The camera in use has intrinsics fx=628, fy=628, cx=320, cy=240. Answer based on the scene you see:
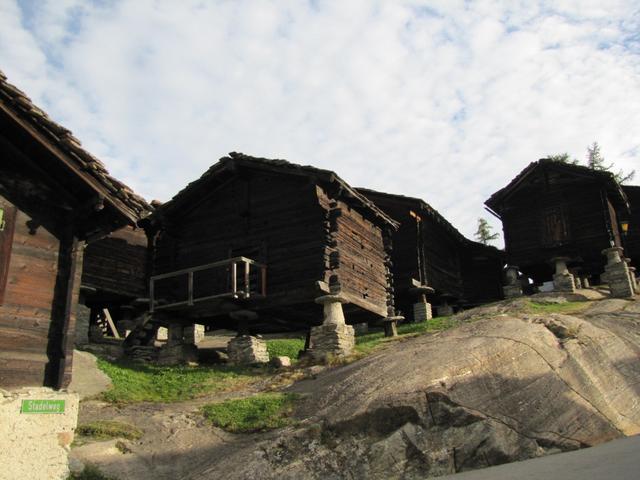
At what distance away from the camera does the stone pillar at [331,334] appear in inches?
766

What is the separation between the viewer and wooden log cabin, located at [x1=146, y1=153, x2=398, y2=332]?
20594 millimetres

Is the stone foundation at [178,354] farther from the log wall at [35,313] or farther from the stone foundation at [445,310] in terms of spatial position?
the stone foundation at [445,310]

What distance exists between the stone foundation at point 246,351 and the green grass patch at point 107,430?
26.1 feet

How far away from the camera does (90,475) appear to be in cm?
1037

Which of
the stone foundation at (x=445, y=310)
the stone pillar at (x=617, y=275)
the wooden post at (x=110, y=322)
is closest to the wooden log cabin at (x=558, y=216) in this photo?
the stone pillar at (x=617, y=275)

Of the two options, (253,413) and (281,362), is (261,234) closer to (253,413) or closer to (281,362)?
(281,362)

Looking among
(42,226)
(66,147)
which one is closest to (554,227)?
(66,147)

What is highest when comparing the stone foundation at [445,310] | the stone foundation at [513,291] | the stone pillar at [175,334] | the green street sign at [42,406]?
the stone foundation at [513,291]

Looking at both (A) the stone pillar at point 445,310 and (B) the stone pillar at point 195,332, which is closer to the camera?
(B) the stone pillar at point 195,332

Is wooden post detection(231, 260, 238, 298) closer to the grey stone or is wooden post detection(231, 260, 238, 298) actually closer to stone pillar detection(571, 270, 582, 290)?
the grey stone

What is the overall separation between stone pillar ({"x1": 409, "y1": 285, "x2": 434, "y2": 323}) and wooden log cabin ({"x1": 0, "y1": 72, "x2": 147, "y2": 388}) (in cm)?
1972

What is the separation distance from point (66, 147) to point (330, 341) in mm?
11197

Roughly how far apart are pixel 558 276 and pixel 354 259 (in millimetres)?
11011

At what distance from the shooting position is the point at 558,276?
91.6 feet
